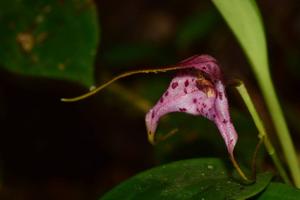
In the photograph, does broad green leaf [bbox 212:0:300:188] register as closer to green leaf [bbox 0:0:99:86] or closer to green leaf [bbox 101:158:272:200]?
green leaf [bbox 101:158:272:200]

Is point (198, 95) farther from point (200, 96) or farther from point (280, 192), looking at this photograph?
point (280, 192)

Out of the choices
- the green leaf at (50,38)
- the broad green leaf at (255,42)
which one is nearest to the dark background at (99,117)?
the green leaf at (50,38)

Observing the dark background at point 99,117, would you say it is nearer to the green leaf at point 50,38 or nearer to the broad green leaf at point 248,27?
the green leaf at point 50,38

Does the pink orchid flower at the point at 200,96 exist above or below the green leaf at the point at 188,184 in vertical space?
above

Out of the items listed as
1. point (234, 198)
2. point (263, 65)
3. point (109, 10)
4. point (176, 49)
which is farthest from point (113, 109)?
point (234, 198)

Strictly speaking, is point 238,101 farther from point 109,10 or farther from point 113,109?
point 109,10

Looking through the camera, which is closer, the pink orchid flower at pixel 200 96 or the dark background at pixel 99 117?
the pink orchid flower at pixel 200 96

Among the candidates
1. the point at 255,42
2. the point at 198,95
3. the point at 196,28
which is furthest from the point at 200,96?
the point at 196,28

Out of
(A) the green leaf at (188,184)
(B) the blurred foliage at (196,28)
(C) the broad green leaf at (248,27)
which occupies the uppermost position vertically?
(B) the blurred foliage at (196,28)
